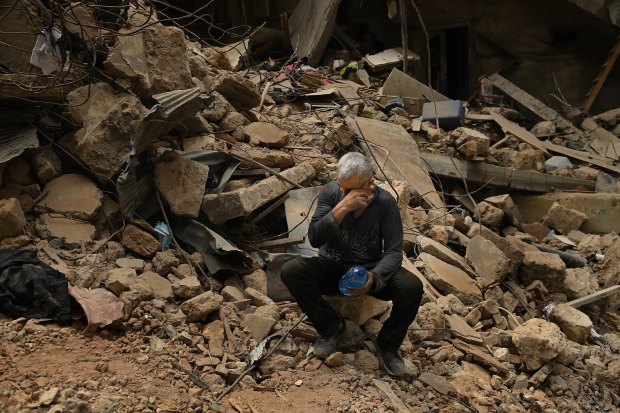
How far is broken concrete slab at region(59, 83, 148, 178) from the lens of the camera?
507 centimetres

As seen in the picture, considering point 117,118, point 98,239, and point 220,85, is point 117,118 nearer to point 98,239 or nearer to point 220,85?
point 98,239

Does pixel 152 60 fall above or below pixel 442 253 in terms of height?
above

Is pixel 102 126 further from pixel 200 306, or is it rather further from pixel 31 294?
pixel 200 306

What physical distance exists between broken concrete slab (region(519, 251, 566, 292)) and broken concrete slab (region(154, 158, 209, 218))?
3.27 metres

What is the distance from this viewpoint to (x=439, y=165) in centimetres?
819

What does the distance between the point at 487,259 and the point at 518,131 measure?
15.1ft

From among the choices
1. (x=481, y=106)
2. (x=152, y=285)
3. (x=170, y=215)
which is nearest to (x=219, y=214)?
(x=170, y=215)

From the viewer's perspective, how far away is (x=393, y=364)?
408 cm

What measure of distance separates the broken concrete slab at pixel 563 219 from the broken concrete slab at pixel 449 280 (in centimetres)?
307

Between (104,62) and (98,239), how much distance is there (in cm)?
154

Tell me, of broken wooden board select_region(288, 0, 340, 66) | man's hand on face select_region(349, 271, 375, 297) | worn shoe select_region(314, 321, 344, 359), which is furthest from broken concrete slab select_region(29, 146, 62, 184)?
broken wooden board select_region(288, 0, 340, 66)

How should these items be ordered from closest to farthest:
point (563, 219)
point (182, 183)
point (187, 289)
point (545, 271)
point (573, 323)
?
point (187, 289)
point (182, 183)
point (573, 323)
point (545, 271)
point (563, 219)

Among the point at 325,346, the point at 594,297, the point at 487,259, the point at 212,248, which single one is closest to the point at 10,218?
the point at 212,248

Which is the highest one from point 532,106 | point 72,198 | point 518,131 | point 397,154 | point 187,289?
point 72,198
